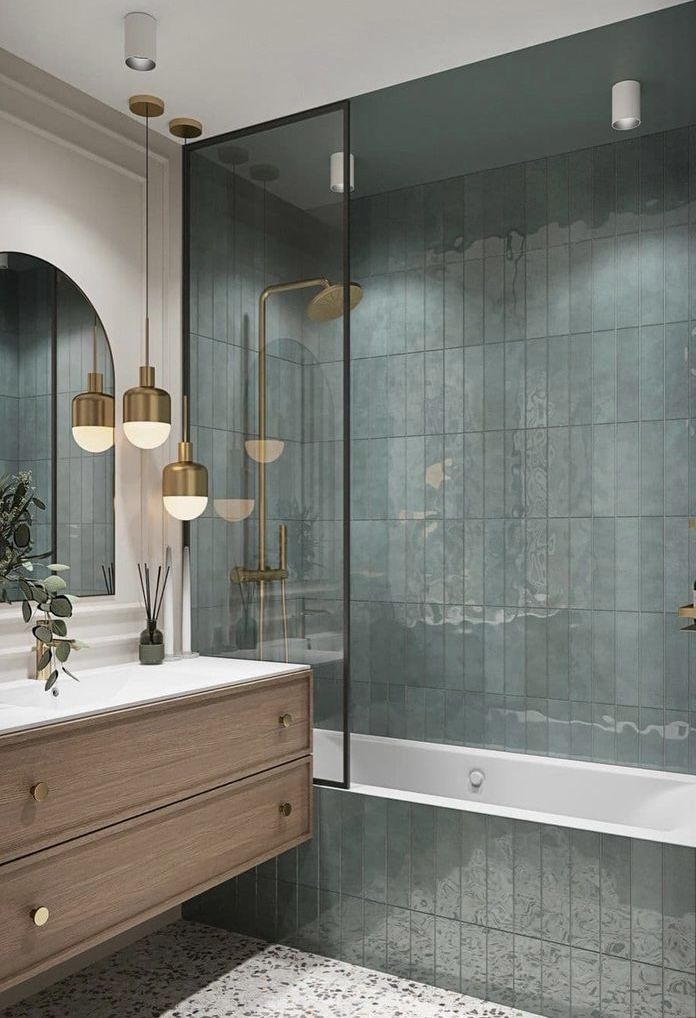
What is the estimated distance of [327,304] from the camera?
2922 mm

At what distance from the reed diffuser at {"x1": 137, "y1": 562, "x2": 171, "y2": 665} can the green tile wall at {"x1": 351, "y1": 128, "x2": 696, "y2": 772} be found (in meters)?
1.08

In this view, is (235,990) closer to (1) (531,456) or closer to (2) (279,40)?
(1) (531,456)

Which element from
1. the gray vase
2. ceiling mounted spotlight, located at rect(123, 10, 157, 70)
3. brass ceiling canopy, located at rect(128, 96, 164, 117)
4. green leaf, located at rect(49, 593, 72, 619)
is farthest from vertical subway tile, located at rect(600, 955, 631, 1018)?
brass ceiling canopy, located at rect(128, 96, 164, 117)

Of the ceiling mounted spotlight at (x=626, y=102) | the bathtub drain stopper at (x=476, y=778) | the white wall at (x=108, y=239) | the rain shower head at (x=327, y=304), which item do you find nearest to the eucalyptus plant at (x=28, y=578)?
the white wall at (x=108, y=239)

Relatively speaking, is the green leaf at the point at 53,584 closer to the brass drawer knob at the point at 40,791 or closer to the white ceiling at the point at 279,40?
the brass drawer knob at the point at 40,791

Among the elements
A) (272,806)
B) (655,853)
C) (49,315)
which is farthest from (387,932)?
(49,315)

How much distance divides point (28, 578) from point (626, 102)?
2.34 meters

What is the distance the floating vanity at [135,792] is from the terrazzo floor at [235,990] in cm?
38

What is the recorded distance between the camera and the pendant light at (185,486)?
9.46 ft

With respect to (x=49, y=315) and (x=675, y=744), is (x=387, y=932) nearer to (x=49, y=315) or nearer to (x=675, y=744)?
(x=675, y=744)

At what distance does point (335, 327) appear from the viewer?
2.91 metres

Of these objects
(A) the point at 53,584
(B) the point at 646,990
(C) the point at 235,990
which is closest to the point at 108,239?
(A) the point at 53,584

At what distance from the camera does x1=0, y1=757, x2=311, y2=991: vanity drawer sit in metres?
1.88

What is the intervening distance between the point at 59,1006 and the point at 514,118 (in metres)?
3.06
